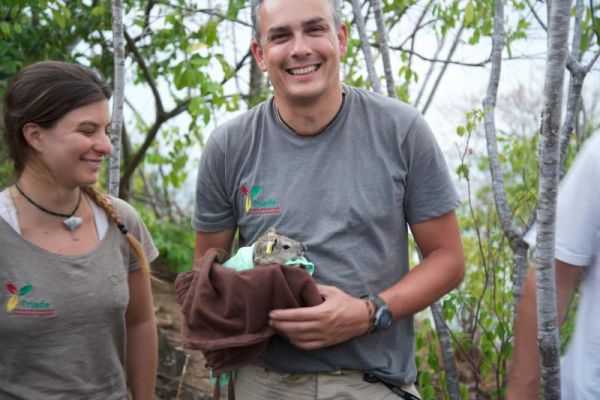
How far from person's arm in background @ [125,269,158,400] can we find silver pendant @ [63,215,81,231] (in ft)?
1.19

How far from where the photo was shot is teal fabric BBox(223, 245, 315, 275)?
228 centimetres

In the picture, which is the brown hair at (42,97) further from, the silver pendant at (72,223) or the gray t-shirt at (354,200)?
the gray t-shirt at (354,200)

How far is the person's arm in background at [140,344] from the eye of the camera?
2742 mm

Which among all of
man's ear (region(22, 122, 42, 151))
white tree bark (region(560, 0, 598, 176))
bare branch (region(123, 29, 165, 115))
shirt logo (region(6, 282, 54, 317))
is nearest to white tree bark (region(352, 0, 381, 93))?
white tree bark (region(560, 0, 598, 176))

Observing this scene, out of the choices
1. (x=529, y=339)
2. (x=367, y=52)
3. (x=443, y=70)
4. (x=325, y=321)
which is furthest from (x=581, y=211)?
(x=443, y=70)

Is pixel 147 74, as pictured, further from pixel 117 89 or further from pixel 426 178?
pixel 426 178

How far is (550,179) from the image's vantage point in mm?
2219

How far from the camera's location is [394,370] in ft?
7.75

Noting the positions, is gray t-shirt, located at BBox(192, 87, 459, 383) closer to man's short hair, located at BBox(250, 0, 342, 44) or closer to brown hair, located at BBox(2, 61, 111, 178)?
man's short hair, located at BBox(250, 0, 342, 44)

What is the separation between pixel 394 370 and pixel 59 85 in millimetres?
1445

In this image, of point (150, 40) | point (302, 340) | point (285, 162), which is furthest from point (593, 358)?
point (150, 40)

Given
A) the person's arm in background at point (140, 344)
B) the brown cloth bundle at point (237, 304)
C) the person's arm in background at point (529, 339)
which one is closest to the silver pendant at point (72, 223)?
the person's arm in background at point (140, 344)

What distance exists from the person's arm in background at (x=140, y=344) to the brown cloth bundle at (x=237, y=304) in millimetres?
464

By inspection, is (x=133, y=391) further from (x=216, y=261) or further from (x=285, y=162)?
(x=285, y=162)
